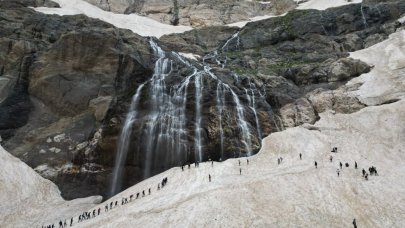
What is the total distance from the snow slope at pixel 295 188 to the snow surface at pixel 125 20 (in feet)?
204

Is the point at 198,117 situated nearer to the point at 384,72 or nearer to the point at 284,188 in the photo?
the point at 284,188

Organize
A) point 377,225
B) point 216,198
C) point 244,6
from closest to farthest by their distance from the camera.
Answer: point 377,225
point 216,198
point 244,6

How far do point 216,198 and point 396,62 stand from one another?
1945 inches

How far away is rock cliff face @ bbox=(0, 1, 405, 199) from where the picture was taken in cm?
5338

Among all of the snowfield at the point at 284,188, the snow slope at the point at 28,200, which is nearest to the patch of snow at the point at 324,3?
the snowfield at the point at 284,188

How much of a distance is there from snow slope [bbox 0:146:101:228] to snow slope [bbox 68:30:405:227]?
22.1ft

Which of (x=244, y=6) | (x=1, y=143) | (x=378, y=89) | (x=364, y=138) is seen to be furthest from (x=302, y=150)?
(x=244, y=6)

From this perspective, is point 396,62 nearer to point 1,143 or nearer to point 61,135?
point 61,135

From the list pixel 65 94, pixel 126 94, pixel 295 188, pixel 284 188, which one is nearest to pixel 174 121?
pixel 126 94

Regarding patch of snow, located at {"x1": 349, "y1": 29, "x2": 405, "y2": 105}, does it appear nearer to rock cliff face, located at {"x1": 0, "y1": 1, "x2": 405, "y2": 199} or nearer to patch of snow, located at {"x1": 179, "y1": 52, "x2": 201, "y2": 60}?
rock cliff face, located at {"x1": 0, "y1": 1, "x2": 405, "y2": 199}

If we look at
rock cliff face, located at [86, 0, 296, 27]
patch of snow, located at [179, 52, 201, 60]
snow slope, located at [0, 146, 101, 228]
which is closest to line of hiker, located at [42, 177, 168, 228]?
snow slope, located at [0, 146, 101, 228]

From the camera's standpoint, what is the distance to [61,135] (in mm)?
57281

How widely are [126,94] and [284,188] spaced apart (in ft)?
106

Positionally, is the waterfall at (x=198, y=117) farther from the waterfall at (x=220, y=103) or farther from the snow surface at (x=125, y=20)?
the snow surface at (x=125, y=20)
